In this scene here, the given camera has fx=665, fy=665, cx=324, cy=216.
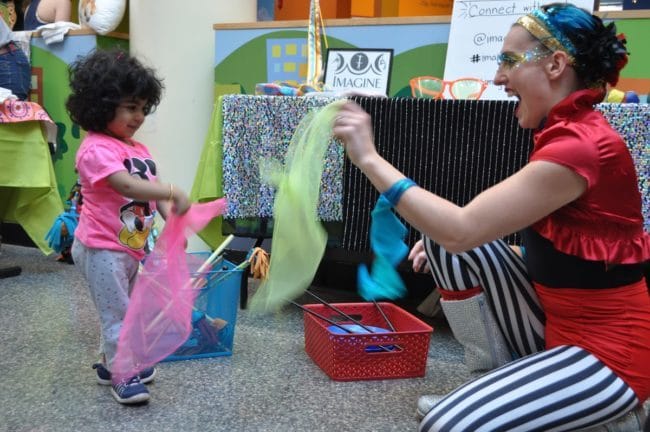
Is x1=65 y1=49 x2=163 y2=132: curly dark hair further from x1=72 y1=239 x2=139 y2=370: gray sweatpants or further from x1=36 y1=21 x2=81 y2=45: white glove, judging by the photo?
x1=36 y1=21 x2=81 y2=45: white glove

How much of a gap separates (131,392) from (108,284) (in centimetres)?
29

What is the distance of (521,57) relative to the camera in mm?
1259

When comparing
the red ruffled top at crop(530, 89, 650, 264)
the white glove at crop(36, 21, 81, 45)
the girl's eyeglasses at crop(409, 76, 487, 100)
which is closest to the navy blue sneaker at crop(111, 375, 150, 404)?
the red ruffled top at crop(530, 89, 650, 264)

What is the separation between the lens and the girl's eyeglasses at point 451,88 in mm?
2523

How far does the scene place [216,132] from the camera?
2.47 meters

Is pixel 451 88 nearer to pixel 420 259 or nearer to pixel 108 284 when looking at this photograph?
pixel 420 259

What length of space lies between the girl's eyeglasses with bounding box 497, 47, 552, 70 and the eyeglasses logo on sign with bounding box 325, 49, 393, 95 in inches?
64.5

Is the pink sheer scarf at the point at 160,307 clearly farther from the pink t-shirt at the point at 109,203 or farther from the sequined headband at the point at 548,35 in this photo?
the sequined headband at the point at 548,35

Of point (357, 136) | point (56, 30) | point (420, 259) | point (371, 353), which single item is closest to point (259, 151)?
point (371, 353)

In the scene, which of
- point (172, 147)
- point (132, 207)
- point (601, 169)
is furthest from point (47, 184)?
point (601, 169)

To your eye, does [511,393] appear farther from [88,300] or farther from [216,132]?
[88,300]

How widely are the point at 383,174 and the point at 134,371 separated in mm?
971

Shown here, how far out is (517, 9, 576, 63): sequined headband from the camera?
3.99 ft

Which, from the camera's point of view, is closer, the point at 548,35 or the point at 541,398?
the point at 541,398
